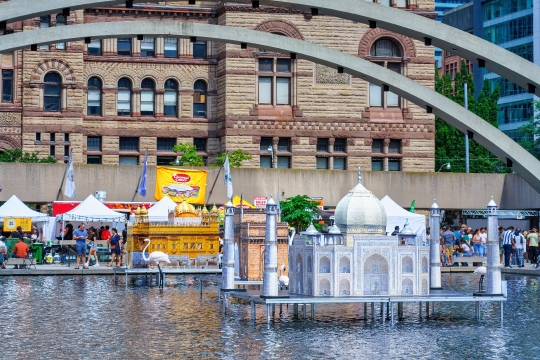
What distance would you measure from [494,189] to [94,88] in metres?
22.5

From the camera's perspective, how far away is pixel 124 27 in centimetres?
2392

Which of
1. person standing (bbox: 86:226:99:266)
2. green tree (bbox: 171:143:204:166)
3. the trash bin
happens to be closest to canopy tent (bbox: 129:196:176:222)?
person standing (bbox: 86:226:99:266)

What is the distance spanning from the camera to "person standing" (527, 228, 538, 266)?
4581cm

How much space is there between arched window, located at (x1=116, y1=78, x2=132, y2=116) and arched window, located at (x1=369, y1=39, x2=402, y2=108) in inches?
535

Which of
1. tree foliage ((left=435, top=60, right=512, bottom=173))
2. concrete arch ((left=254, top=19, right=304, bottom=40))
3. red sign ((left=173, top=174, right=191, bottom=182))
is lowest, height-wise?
red sign ((left=173, top=174, right=191, bottom=182))

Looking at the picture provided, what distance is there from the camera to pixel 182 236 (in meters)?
38.4

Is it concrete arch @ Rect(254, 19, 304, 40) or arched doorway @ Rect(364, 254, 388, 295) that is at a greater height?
concrete arch @ Rect(254, 19, 304, 40)

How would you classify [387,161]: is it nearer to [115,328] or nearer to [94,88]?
[94,88]

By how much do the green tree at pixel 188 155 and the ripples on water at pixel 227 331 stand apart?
29.7 metres

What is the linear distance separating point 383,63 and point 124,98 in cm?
1462

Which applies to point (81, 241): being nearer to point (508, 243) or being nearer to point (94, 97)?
point (508, 243)

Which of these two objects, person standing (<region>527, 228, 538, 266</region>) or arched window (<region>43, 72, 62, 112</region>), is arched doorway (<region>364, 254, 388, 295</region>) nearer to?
person standing (<region>527, 228, 538, 266</region>)

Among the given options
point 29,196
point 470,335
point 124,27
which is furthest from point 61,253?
point 470,335

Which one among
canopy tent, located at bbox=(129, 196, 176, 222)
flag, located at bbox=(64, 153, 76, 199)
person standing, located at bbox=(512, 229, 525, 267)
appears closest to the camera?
person standing, located at bbox=(512, 229, 525, 267)
